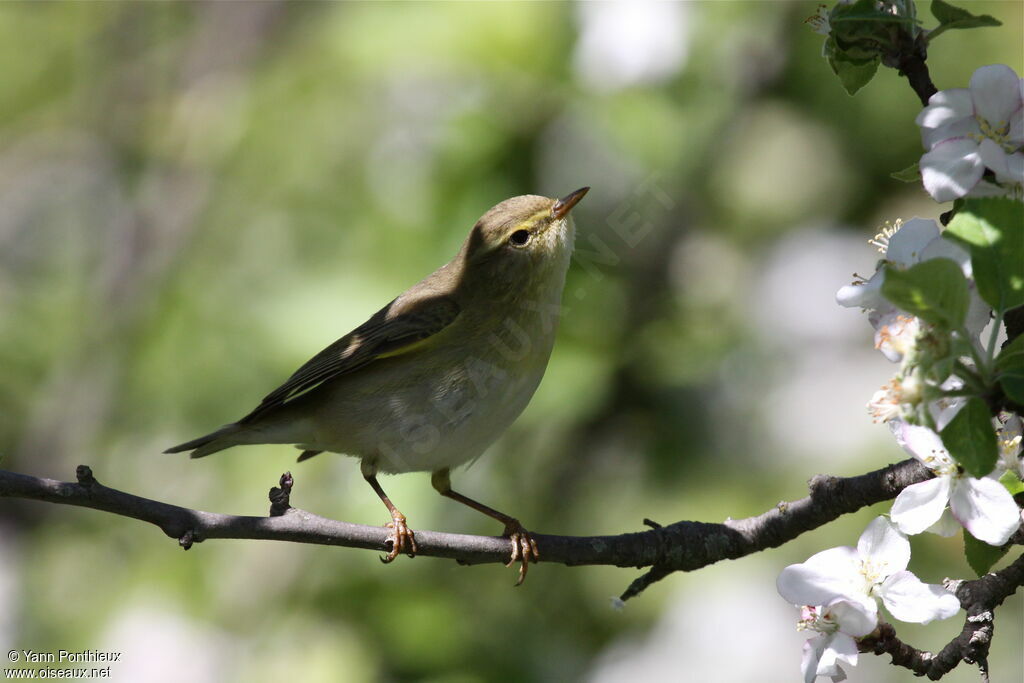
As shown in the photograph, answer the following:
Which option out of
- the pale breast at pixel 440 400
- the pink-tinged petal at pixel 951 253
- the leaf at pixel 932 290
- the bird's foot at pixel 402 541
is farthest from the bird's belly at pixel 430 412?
the leaf at pixel 932 290

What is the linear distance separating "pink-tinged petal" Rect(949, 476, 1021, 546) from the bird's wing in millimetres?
2370

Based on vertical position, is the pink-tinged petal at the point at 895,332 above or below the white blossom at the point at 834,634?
above

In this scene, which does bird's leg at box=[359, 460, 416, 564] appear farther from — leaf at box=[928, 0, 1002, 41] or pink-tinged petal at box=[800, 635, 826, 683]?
leaf at box=[928, 0, 1002, 41]

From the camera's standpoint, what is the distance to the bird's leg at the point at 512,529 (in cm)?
277

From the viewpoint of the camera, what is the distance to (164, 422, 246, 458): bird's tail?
3.58 m

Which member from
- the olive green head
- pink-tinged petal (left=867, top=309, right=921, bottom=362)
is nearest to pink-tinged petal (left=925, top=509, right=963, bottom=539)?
pink-tinged petal (left=867, top=309, right=921, bottom=362)

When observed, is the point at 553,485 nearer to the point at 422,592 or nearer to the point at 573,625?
the point at 573,625

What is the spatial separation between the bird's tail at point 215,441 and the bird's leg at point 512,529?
2.51 feet

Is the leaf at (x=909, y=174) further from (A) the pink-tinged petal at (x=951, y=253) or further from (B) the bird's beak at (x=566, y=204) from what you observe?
(B) the bird's beak at (x=566, y=204)

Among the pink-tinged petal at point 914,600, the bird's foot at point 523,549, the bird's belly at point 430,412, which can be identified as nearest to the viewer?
the pink-tinged petal at point 914,600

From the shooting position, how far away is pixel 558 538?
2520mm

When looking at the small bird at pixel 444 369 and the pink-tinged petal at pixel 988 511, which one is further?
the small bird at pixel 444 369

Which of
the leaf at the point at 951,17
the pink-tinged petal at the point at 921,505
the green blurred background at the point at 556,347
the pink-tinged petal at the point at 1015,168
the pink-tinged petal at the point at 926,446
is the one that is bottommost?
the green blurred background at the point at 556,347

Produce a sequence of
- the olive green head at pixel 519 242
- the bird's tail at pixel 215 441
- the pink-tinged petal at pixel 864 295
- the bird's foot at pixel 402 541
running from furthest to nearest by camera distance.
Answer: the olive green head at pixel 519 242 < the bird's tail at pixel 215 441 < the bird's foot at pixel 402 541 < the pink-tinged petal at pixel 864 295
